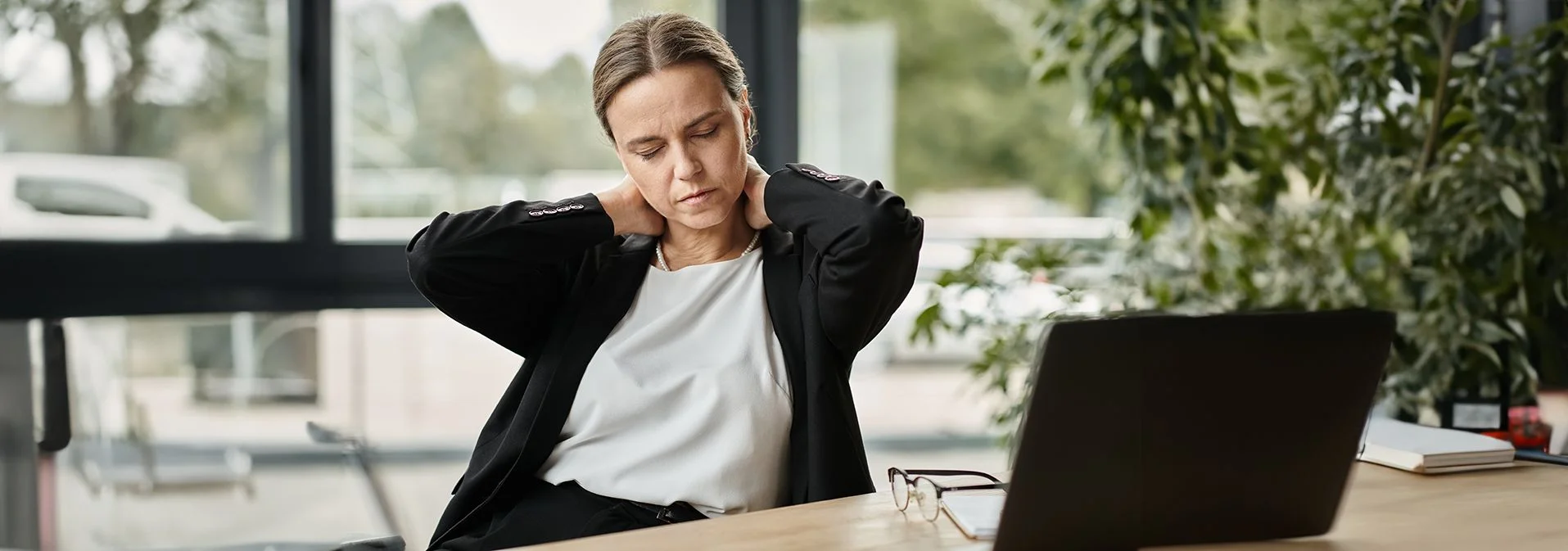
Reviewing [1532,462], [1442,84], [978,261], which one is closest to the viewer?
[1532,462]

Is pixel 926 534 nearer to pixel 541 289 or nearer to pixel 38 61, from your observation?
pixel 541 289

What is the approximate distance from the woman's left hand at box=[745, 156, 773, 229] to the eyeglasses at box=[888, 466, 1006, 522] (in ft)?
1.53

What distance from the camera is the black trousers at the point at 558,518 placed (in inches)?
63.4

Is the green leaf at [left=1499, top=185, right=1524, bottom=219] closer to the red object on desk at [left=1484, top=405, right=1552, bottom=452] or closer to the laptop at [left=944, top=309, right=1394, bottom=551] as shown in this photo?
the red object on desk at [left=1484, top=405, right=1552, bottom=452]

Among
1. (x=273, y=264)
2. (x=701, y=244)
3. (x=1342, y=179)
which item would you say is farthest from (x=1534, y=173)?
(x=273, y=264)

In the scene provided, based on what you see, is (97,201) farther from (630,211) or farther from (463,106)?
(630,211)

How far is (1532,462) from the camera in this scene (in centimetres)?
169

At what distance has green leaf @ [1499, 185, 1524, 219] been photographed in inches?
90.0

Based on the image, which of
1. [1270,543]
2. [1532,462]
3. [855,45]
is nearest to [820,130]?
[855,45]

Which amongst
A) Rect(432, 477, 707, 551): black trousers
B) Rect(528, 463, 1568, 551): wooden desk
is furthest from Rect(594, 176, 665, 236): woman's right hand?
Rect(528, 463, 1568, 551): wooden desk

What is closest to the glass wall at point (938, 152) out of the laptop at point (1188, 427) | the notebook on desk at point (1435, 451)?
the notebook on desk at point (1435, 451)

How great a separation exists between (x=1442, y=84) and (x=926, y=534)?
176cm

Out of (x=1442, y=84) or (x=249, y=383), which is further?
(x=249, y=383)

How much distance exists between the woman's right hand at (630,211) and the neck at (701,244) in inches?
1.0
